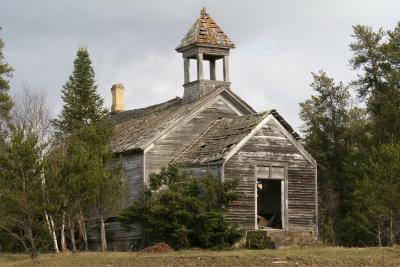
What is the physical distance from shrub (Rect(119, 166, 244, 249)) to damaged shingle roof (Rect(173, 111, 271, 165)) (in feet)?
4.26

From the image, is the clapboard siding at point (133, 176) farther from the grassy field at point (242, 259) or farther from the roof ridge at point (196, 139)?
the grassy field at point (242, 259)

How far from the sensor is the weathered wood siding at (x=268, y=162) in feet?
106

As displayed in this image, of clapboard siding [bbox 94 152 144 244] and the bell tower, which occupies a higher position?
the bell tower

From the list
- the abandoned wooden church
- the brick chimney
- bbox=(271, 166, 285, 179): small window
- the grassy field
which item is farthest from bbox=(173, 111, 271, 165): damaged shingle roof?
the brick chimney

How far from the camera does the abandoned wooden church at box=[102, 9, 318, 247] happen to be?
108ft

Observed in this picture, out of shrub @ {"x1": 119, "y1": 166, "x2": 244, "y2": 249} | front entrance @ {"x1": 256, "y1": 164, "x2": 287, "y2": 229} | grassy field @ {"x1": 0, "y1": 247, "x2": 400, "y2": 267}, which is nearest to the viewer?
grassy field @ {"x1": 0, "y1": 247, "x2": 400, "y2": 267}

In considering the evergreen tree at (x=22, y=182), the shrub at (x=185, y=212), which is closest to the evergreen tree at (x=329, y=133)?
the shrub at (x=185, y=212)

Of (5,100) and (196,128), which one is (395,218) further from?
(5,100)

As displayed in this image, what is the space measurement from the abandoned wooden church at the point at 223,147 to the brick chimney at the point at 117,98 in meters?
11.7

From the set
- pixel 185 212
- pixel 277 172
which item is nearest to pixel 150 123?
pixel 277 172

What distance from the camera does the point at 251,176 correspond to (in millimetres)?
32875

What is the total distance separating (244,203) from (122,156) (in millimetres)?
6419

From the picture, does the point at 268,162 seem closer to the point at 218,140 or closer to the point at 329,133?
the point at 218,140

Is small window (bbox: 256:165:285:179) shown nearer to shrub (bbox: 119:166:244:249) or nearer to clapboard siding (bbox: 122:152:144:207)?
shrub (bbox: 119:166:244:249)
